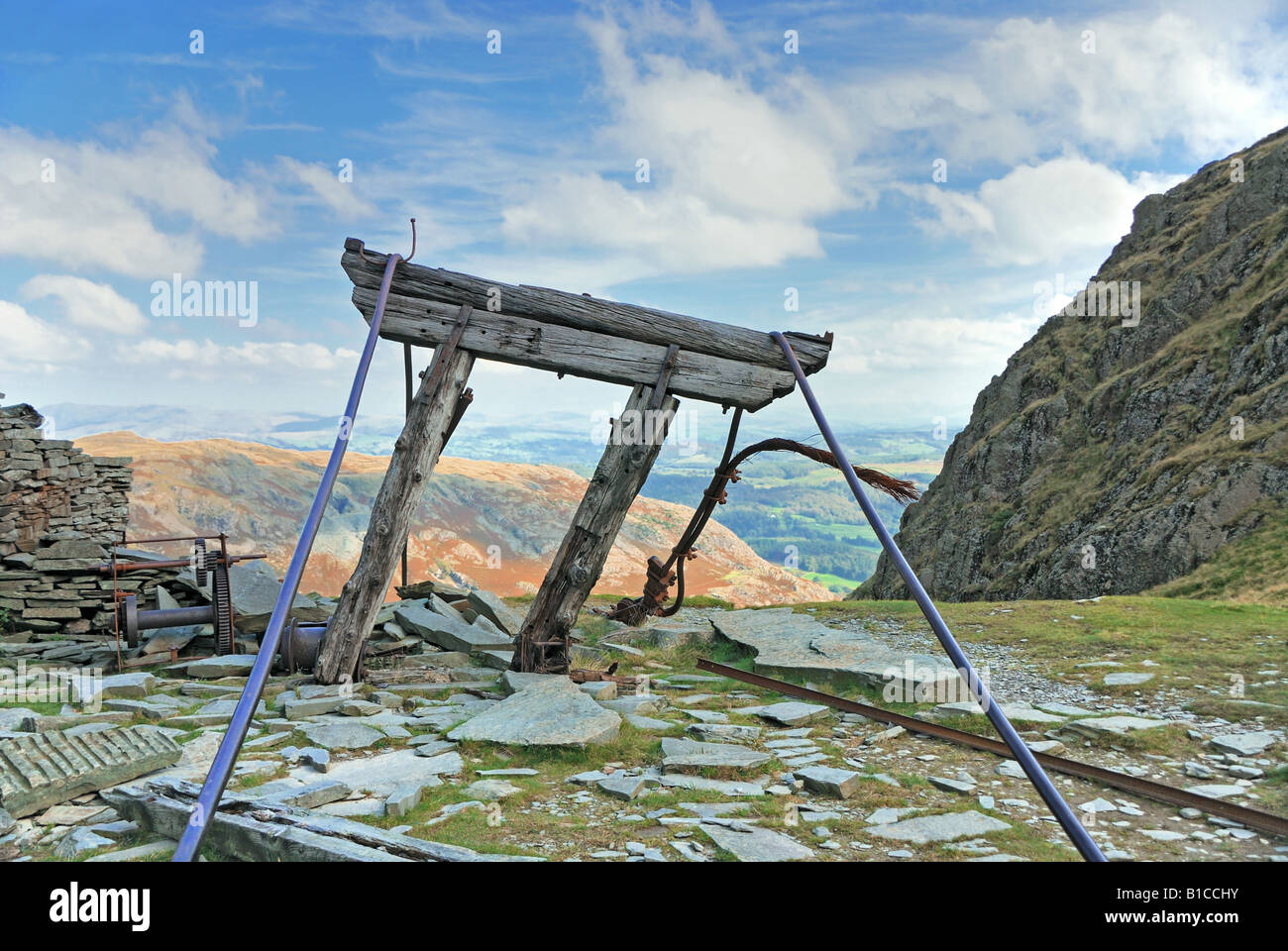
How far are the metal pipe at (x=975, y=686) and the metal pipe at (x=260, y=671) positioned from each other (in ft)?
11.3

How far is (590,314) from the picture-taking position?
30.1 feet

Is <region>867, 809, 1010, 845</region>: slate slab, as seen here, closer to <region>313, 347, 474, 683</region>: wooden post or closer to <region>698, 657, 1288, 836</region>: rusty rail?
<region>698, 657, 1288, 836</region>: rusty rail

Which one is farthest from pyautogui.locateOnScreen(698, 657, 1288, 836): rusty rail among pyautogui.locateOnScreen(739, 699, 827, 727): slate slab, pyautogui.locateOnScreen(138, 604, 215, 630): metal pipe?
pyautogui.locateOnScreen(138, 604, 215, 630): metal pipe

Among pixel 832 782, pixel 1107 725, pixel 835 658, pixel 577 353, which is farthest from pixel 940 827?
pixel 577 353

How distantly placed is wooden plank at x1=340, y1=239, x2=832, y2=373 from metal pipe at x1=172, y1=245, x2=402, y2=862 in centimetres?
238

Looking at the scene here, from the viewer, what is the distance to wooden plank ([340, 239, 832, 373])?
28.8 ft

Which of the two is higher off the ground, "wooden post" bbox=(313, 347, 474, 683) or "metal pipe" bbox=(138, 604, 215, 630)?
"wooden post" bbox=(313, 347, 474, 683)

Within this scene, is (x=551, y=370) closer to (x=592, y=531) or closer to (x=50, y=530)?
(x=592, y=531)

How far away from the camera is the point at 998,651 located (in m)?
10.4

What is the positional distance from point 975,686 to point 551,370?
5.89 metres

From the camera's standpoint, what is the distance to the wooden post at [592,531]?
921 cm

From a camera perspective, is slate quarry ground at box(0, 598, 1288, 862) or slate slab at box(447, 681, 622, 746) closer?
slate quarry ground at box(0, 598, 1288, 862)

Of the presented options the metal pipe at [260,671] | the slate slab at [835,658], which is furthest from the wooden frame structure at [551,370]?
the slate slab at [835,658]
